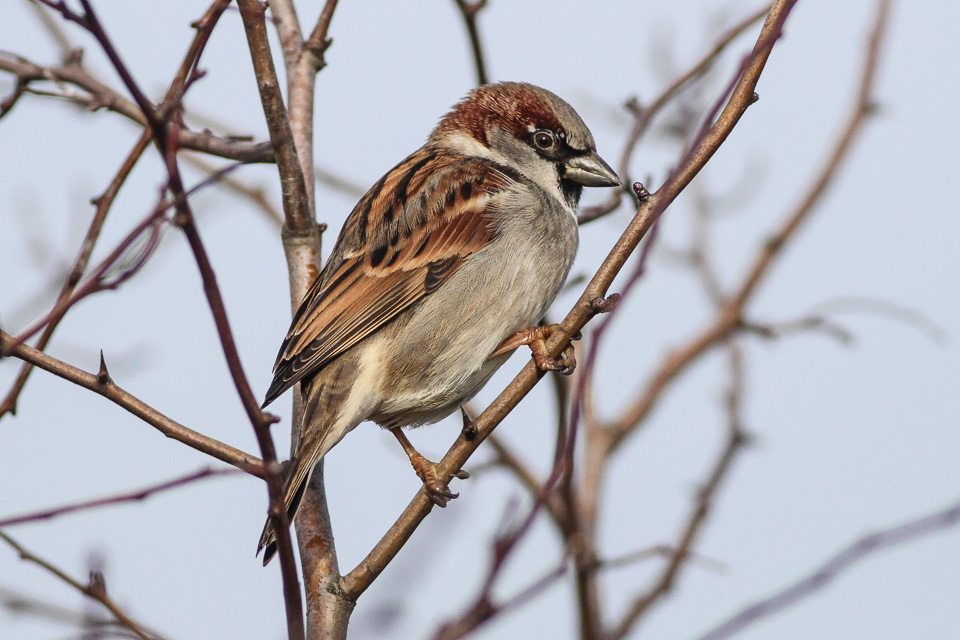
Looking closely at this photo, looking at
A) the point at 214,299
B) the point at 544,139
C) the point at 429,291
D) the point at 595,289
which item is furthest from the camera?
the point at 544,139

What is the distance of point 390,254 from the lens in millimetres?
4750

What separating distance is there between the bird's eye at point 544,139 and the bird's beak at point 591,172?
0.16 meters

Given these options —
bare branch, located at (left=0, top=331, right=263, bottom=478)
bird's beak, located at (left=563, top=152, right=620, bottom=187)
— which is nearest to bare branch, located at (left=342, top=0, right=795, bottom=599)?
bare branch, located at (left=0, top=331, right=263, bottom=478)

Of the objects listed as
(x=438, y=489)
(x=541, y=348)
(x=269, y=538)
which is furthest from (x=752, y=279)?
(x=269, y=538)

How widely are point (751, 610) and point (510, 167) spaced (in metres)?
3.02

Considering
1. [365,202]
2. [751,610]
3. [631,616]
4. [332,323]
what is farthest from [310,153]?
[751,610]

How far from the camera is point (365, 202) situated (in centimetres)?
514

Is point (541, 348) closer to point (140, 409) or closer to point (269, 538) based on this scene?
point (269, 538)

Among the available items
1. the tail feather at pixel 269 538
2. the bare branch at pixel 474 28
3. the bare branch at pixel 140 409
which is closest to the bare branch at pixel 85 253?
the bare branch at pixel 140 409

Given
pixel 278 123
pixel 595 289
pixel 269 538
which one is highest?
pixel 278 123

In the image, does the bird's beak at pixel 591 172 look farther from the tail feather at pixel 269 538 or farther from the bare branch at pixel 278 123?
the tail feather at pixel 269 538

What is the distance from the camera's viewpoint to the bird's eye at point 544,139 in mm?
5293

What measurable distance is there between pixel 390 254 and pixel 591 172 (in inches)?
42.0

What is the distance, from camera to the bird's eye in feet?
17.4
